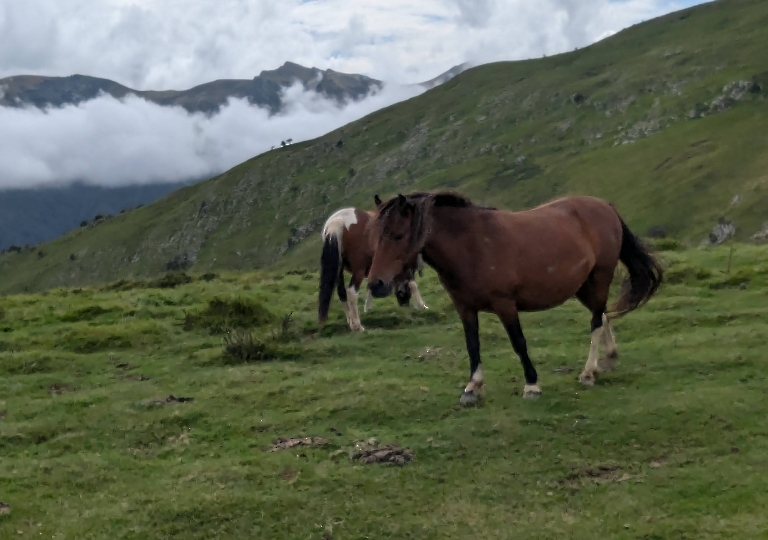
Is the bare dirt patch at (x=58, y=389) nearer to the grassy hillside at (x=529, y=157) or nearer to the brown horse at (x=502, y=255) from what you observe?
the brown horse at (x=502, y=255)

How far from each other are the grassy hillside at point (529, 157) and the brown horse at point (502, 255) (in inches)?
1853

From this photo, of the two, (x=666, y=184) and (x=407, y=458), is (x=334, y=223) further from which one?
(x=666, y=184)

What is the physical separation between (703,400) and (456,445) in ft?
10.4

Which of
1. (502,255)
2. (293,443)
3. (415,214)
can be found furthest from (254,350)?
(502,255)

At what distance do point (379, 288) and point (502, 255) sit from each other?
5.55 ft

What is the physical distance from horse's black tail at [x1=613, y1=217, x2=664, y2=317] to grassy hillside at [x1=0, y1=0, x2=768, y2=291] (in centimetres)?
4593

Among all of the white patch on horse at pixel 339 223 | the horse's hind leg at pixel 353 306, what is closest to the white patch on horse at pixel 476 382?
the horse's hind leg at pixel 353 306

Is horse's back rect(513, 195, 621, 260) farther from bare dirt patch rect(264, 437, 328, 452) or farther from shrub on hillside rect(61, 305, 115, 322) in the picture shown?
shrub on hillside rect(61, 305, 115, 322)

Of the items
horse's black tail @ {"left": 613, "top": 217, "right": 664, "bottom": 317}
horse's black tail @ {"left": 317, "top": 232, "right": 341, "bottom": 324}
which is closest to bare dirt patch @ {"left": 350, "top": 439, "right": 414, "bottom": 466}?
horse's black tail @ {"left": 613, "top": 217, "right": 664, "bottom": 317}

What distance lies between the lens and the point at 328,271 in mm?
13805

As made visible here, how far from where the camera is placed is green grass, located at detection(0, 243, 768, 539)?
18.9 ft

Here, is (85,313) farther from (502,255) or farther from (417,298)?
(502,255)

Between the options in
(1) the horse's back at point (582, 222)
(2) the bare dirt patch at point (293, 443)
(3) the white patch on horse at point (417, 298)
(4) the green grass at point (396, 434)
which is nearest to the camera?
(4) the green grass at point (396, 434)

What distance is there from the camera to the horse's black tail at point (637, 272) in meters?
9.94
